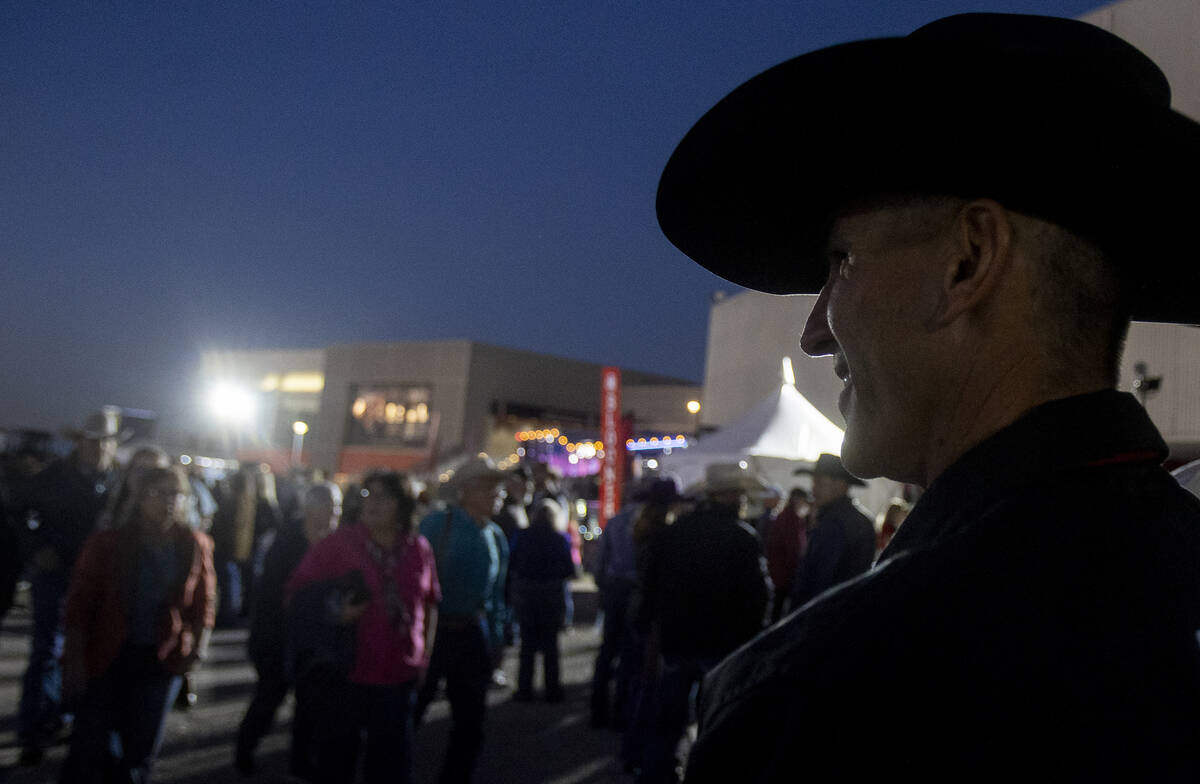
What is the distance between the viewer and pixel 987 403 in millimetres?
833

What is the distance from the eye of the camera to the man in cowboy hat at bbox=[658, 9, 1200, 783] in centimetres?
61

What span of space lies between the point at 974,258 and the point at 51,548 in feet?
21.2

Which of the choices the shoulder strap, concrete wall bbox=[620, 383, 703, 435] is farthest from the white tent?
concrete wall bbox=[620, 383, 703, 435]

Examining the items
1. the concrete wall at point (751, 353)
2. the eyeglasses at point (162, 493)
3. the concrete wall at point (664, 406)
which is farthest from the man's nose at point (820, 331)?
the concrete wall at point (664, 406)

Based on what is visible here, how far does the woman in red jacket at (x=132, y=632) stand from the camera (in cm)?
397

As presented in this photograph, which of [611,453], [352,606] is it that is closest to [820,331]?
[352,606]

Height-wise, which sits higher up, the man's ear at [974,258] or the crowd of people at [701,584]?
the man's ear at [974,258]

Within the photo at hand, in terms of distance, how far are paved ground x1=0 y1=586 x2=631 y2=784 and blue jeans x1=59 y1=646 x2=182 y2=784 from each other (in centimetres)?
127

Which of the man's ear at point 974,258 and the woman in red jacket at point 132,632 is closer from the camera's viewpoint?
the man's ear at point 974,258

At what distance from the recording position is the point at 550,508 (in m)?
8.31

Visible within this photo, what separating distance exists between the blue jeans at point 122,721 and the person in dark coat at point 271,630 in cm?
123

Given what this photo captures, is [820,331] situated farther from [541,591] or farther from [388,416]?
[388,416]

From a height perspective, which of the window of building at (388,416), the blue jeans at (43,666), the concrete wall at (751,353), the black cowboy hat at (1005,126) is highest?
the concrete wall at (751,353)

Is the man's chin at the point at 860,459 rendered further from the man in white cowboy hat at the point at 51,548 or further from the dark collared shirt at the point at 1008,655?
the man in white cowboy hat at the point at 51,548
